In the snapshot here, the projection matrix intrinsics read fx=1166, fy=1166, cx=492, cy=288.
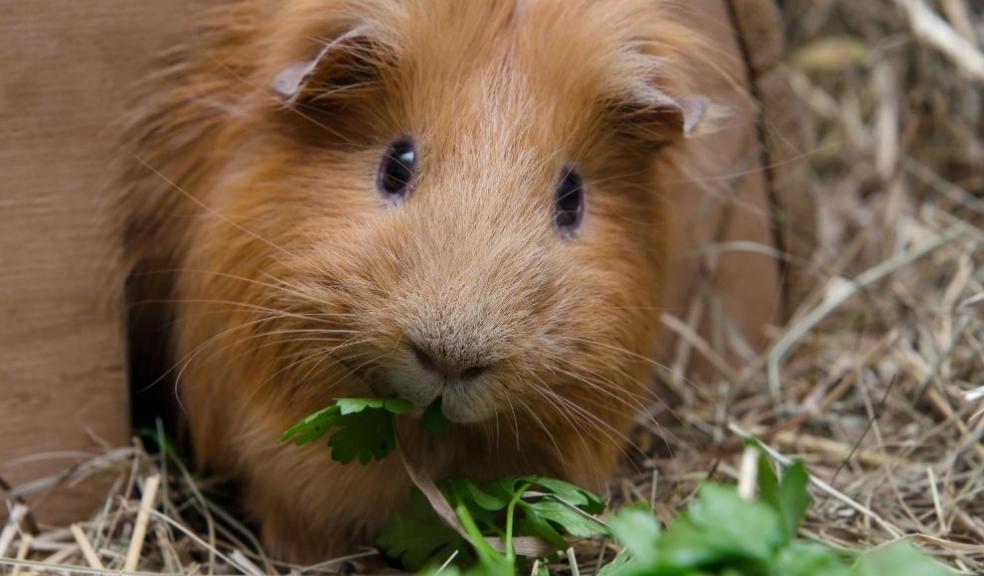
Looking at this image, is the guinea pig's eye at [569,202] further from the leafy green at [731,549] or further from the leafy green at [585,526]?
the leafy green at [731,549]

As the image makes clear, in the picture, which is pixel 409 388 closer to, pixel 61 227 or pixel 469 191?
pixel 469 191

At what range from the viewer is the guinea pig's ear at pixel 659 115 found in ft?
8.36

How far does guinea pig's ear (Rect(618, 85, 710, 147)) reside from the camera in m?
2.55

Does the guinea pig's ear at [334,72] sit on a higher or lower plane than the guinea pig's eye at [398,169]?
higher

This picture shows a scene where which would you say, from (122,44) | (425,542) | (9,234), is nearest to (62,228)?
(9,234)

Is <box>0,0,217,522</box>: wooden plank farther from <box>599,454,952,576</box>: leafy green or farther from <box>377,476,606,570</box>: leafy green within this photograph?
<box>599,454,952,576</box>: leafy green

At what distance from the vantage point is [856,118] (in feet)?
15.7

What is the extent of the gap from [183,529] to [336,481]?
0.37m

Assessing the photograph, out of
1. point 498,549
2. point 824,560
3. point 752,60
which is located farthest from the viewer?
point 752,60

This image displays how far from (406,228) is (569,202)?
0.44 m

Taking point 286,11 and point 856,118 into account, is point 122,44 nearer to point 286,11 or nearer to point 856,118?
point 286,11

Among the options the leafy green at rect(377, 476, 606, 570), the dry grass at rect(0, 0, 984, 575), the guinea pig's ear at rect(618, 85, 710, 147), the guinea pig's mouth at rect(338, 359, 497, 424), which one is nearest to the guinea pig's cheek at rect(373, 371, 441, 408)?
the guinea pig's mouth at rect(338, 359, 497, 424)

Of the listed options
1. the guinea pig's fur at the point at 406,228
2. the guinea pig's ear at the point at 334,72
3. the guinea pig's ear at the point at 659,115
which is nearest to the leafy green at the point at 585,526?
the guinea pig's fur at the point at 406,228

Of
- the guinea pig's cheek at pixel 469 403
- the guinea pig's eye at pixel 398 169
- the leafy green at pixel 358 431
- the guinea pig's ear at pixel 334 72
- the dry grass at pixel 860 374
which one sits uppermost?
the guinea pig's ear at pixel 334 72
